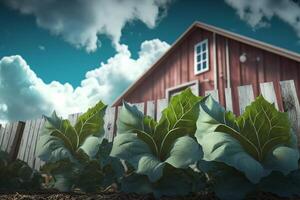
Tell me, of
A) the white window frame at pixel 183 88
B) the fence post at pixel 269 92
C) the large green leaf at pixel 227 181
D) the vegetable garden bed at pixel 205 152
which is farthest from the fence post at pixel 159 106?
the white window frame at pixel 183 88

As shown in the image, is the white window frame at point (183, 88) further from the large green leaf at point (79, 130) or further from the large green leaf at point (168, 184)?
the large green leaf at point (168, 184)

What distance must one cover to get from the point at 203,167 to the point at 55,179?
106 centimetres

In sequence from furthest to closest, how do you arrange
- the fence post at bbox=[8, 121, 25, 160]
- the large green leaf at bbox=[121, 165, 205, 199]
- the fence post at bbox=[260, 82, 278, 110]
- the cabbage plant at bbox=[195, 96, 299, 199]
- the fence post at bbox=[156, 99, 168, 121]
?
the fence post at bbox=[8, 121, 25, 160], the fence post at bbox=[156, 99, 168, 121], the fence post at bbox=[260, 82, 278, 110], the large green leaf at bbox=[121, 165, 205, 199], the cabbage plant at bbox=[195, 96, 299, 199]

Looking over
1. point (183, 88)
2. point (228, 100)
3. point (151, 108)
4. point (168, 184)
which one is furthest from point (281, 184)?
point (183, 88)

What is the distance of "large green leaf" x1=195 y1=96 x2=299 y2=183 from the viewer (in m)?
1.61

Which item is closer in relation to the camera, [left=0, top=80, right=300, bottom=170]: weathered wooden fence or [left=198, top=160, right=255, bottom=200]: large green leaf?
[left=198, top=160, right=255, bottom=200]: large green leaf

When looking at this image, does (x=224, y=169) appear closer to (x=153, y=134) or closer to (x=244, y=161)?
(x=244, y=161)

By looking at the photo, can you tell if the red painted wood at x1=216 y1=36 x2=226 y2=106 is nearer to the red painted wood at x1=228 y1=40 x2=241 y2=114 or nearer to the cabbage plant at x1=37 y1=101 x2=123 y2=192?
the red painted wood at x1=228 y1=40 x2=241 y2=114

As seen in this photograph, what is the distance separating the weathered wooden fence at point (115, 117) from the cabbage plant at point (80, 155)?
1.39m

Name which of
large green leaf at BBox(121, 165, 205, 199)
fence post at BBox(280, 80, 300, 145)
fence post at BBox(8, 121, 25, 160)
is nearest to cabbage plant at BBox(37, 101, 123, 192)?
large green leaf at BBox(121, 165, 205, 199)

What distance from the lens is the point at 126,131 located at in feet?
6.06

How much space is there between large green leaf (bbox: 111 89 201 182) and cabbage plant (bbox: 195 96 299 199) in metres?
0.09

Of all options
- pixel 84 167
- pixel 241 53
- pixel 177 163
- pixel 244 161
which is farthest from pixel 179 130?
pixel 241 53

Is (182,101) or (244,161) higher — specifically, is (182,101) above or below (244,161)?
above
